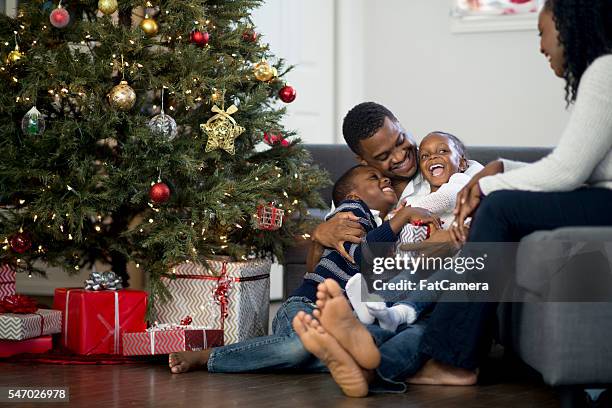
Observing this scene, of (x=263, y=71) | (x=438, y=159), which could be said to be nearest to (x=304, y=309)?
(x=438, y=159)

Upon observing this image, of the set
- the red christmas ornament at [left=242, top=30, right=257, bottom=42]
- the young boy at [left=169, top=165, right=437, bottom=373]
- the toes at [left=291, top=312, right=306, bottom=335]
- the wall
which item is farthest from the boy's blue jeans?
the wall

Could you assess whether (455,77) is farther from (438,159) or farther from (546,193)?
(546,193)

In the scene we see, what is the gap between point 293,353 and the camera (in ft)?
8.16

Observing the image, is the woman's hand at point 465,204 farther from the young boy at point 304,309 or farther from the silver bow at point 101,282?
the silver bow at point 101,282

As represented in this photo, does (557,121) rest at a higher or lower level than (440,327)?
higher

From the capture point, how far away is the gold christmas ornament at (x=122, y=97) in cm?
287

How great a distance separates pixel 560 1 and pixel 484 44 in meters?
3.51

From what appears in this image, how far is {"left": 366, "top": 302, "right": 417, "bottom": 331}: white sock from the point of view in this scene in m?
2.36

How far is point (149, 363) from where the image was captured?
9.05 feet

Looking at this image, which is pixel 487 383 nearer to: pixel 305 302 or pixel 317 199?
pixel 305 302

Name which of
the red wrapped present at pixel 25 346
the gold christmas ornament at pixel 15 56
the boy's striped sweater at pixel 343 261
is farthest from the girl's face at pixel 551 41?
the red wrapped present at pixel 25 346

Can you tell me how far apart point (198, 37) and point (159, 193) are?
0.55 meters

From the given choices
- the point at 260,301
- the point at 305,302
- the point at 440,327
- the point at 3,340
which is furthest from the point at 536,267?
the point at 3,340

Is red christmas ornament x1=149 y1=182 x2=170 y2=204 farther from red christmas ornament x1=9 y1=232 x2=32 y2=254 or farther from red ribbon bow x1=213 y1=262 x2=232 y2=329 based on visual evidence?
red christmas ornament x1=9 y1=232 x2=32 y2=254
